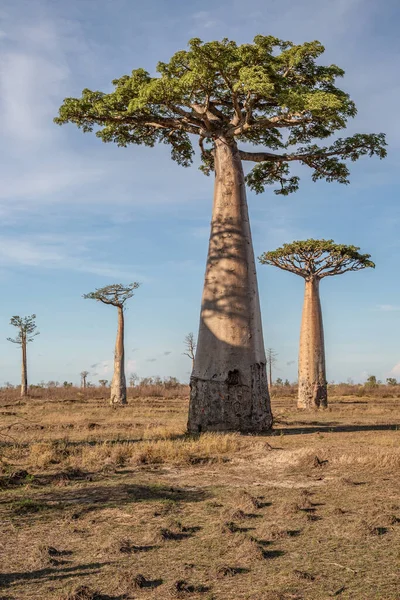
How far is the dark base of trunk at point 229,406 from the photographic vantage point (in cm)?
1202

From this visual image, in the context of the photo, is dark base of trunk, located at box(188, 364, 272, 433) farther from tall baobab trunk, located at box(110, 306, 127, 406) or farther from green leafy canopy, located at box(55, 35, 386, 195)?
tall baobab trunk, located at box(110, 306, 127, 406)

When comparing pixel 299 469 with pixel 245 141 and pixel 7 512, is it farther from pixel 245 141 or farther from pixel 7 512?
pixel 245 141

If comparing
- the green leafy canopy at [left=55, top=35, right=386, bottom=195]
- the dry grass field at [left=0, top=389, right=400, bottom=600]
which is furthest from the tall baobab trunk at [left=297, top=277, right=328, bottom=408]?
the dry grass field at [left=0, top=389, right=400, bottom=600]

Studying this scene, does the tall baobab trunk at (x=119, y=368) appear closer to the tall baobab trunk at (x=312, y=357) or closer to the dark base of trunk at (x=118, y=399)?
the dark base of trunk at (x=118, y=399)

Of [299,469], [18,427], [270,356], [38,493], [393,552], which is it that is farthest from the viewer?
[270,356]

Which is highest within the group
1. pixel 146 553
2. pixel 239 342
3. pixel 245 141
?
pixel 245 141

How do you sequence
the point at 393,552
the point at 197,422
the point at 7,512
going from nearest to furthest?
the point at 393,552 < the point at 7,512 < the point at 197,422

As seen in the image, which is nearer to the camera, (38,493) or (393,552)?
(393,552)

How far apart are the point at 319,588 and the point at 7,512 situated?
10.9 feet

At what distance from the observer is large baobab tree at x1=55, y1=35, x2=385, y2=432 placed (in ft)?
39.5

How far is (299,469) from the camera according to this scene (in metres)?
7.86

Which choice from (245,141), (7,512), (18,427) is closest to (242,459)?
(7,512)

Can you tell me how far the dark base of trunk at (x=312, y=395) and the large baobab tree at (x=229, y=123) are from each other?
8.57 metres

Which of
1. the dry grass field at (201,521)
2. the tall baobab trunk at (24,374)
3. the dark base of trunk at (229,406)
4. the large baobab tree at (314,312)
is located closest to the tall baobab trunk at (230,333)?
the dark base of trunk at (229,406)
